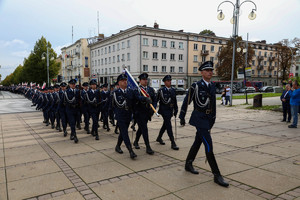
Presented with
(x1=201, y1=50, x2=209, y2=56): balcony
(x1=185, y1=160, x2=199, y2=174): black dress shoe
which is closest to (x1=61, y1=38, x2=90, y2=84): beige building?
(x1=201, y1=50, x2=209, y2=56): balcony

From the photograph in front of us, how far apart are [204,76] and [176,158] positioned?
2.29m

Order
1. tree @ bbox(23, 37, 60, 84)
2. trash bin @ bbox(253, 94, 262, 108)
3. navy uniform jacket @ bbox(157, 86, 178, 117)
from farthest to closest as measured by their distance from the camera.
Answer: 1. tree @ bbox(23, 37, 60, 84)
2. trash bin @ bbox(253, 94, 262, 108)
3. navy uniform jacket @ bbox(157, 86, 178, 117)

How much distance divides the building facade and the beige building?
1086 centimetres

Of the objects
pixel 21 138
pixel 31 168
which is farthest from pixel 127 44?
pixel 31 168

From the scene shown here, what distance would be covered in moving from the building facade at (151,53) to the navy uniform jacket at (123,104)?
44459mm

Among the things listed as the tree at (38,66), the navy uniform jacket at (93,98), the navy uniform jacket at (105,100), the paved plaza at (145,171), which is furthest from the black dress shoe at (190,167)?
the tree at (38,66)

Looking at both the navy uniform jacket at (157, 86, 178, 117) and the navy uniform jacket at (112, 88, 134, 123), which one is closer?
the navy uniform jacket at (112, 88, 134, 123)

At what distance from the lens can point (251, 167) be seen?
199 inches

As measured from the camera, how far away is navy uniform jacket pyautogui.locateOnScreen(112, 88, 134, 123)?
232 inches

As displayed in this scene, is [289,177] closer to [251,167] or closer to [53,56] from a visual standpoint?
[251,167]

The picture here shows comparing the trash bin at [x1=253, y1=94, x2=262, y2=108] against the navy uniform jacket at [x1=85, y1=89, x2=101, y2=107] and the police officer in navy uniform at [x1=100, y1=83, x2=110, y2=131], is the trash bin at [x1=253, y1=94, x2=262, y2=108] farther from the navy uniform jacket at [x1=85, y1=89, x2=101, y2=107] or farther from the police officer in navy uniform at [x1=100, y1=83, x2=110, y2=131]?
the navy uniform jacket at [x1=85, y1=89, x2=101, y2=107]

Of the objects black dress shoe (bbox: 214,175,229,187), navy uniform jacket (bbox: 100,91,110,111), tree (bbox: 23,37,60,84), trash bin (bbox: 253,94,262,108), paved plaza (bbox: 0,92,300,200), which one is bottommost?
paved plaza (bbox: 0,92,300,200)

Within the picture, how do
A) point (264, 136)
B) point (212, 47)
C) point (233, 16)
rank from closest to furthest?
point (264, 136), point (233, 16), point (212, 47)

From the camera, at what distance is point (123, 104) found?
235 inches
